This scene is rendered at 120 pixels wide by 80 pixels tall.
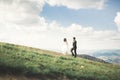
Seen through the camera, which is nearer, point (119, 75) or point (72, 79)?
point (72, 79)

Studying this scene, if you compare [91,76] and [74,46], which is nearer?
[91,76]

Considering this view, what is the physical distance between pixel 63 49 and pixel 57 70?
16746mm

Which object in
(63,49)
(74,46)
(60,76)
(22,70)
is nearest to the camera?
(22,70)

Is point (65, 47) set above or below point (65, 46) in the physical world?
below

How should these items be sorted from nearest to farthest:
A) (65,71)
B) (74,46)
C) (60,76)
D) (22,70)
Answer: (22,70) < (60,76) < (65,71) < (74,46)

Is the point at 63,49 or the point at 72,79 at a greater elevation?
the point at 63,49

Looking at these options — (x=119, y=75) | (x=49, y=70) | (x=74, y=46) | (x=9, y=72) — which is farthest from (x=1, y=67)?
(x=74, y=46)

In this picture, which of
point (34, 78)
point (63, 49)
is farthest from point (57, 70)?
point (63, 49)

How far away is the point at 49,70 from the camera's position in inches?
850

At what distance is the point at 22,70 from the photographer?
19.7 meters

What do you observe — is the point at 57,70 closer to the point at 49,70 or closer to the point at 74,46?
the point at 49,70

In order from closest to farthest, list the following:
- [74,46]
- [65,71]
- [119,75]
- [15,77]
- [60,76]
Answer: [15,77]
[60,76]
[65,71]
[119,75]
[74,46]

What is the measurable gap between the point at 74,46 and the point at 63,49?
3.04 m

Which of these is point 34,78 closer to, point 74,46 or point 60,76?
point 60,76
